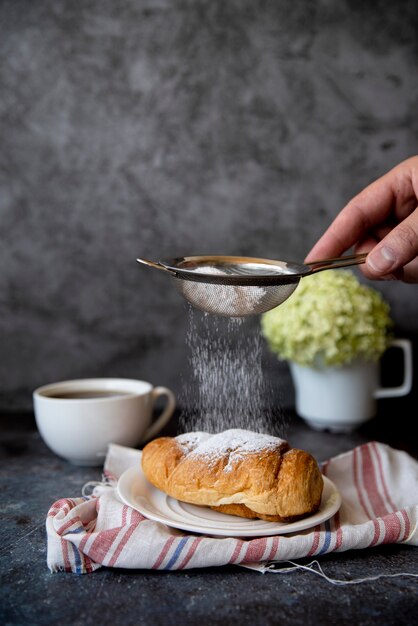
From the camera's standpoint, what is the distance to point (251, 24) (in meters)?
1.62

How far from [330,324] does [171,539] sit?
71cm

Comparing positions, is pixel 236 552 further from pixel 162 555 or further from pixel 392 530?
pixel 392 530

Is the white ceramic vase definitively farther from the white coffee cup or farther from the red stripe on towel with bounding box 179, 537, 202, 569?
the red stripe on towel with bounding box 179, 537, 202, 569

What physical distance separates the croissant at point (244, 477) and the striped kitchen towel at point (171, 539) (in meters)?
0.05

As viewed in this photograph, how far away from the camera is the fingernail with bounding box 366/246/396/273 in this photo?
1016 mm

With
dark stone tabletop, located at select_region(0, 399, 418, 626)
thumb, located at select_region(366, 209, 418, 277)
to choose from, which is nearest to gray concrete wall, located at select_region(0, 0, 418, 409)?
thumb, located at select_region(366, 209, 418, 277)

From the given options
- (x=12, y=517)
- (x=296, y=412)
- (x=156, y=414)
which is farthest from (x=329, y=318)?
(x=12, y=517)

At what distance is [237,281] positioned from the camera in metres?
1.04

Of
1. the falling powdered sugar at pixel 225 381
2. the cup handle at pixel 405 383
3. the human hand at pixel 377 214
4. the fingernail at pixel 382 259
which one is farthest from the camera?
the cup handle at pixel 405 383

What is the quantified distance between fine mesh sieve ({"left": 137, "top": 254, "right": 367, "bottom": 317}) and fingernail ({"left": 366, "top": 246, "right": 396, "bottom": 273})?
0.05m

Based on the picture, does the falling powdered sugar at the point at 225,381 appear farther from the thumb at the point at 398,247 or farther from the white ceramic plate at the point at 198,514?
the thumb at the point at 398,247

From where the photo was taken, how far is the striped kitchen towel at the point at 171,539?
2.82ft

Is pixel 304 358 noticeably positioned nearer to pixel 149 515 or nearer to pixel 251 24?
pixel 149 515

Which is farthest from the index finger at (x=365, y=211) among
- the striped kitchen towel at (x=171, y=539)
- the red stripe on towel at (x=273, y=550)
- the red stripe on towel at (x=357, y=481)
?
the red stripe on towel at (x=273, y=550)
